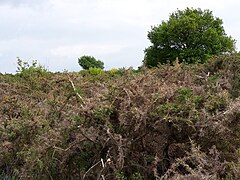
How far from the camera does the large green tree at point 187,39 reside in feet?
75.7

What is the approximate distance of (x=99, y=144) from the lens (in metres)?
4.00

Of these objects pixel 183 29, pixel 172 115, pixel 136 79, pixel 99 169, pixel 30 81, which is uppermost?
pixel 183 29

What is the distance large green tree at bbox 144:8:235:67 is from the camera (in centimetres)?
2306

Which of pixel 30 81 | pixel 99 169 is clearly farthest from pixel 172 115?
pixel 30 81

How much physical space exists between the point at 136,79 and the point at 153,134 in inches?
22.7

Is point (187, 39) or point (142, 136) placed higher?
point (187, 39)

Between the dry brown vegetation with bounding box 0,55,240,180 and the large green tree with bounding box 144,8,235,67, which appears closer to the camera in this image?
the dry brown vegetation with bounding box 0,55,240,180

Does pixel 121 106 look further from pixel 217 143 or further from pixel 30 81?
pixel 30 81

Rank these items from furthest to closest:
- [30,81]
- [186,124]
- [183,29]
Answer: [183,29], [30,81], [186,124]

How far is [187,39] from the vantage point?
24.4 m

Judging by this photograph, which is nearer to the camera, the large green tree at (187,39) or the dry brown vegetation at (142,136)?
the dry brown vegetation at (142,136)

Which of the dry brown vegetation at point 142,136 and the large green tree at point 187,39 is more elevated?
the large green tree at point 187,39

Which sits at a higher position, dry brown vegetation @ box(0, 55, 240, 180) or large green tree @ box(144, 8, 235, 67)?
large green tree @ box(144, 8, 235, 67)

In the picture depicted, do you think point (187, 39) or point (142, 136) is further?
point (187, 39)
